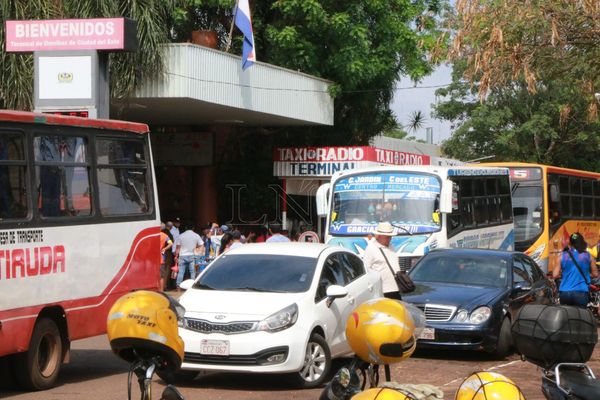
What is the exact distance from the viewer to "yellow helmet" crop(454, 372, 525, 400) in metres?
4.87

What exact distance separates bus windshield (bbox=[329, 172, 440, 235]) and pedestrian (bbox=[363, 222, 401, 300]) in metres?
Result: 8.32

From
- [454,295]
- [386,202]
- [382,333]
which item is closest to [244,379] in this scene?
[454,295]

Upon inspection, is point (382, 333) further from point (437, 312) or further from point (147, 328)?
point (437, 312)

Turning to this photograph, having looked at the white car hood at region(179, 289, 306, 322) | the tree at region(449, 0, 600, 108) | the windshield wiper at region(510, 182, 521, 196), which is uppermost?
the tree at region(449, 0, 600, 108)

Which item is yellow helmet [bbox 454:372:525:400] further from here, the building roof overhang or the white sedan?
the building roof overhang

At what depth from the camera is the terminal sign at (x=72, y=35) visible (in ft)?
73.3

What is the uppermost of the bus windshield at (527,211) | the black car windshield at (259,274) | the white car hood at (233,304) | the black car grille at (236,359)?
the bus windshield at (527,211)

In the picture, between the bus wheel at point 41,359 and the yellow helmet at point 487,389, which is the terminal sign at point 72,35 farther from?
the yellow helmet at point 487,389

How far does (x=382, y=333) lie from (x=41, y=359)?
7219mm

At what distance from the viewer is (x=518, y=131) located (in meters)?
54.1

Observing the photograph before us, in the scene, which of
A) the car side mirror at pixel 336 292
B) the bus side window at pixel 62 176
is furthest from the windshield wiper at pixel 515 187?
the bus side window at pixel 62 176

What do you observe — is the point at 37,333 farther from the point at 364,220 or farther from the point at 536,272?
the point at 364,220

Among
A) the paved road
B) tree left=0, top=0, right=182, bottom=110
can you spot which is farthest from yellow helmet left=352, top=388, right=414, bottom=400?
tree left=0, top=0, right=182, bottom=110

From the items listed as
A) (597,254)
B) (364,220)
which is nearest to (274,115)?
(364,220)
